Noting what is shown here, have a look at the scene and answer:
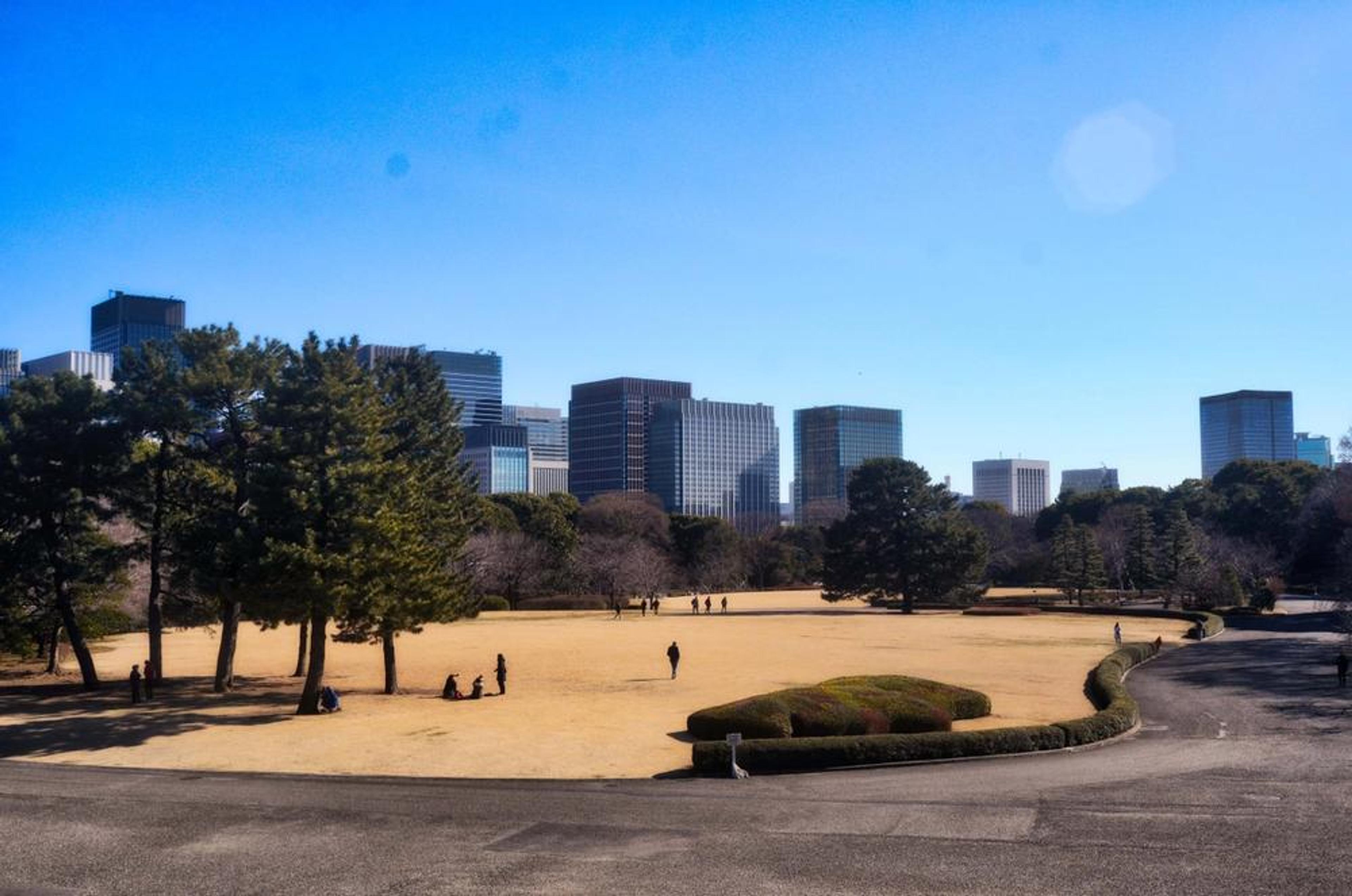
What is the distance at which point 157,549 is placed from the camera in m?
39.4

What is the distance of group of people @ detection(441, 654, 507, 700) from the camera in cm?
3650

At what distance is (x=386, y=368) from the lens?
4988cm

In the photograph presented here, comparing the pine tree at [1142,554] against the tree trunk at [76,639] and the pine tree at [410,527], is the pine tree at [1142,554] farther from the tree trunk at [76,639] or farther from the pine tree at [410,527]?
the tree trunk at [76,639]

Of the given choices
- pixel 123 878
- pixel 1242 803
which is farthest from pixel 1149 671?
pixel 123 878

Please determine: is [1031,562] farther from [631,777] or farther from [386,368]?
[631,777]

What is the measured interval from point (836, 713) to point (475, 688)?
48.5 ft

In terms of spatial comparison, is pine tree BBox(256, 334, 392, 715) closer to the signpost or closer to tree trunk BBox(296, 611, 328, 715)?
tree trunk BBox(296, 611, 328, 715)

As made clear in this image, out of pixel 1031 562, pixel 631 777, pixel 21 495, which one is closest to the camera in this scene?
Result: pixel 631 777

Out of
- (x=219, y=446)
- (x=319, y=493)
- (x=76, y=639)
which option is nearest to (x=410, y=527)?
(x=319, y=493)

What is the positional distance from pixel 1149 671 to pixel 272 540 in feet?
112

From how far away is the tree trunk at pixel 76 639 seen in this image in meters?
39.1

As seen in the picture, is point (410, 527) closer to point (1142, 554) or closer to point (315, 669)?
point (315, 669)

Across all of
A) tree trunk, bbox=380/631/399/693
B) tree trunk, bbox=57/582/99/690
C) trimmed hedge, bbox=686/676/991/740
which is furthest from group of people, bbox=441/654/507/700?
tree trunk, bbox=57/582/99/690

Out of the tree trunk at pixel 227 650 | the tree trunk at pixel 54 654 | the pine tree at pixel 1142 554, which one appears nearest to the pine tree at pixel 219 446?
the tree trunk at pixel 227 650
